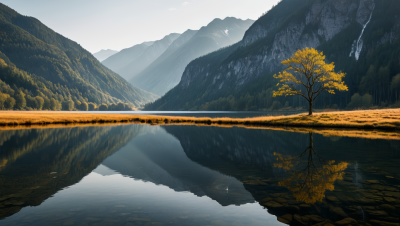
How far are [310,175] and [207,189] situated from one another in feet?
21.9

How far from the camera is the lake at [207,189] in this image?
361 inches

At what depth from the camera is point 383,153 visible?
21.5 meters

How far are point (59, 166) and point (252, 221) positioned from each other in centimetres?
1634

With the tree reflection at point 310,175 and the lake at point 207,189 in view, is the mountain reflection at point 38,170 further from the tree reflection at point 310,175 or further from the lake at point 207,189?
the tree reflection at point 310,175

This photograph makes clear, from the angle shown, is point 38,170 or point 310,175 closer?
point 310,175

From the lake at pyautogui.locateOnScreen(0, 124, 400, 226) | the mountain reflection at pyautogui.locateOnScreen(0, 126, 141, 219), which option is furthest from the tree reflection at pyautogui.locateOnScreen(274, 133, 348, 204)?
the mountain reflection at pyautogui.locateOnScreen(0, 126, 141, 219)

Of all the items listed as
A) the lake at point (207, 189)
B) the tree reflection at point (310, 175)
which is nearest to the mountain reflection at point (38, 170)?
the lake at point (207, 189)

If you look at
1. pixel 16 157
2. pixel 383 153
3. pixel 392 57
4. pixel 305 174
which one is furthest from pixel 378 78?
pixel 16 157

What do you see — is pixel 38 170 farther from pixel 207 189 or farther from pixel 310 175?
pixel 310 175

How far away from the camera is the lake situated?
9.16 metres

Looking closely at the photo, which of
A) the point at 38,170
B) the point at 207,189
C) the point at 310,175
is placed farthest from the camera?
the point at 38,170

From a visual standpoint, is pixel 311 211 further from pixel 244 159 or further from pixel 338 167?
pixel 244 159

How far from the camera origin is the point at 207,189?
13.3 metres

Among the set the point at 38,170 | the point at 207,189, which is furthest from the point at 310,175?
the point at 38,170
